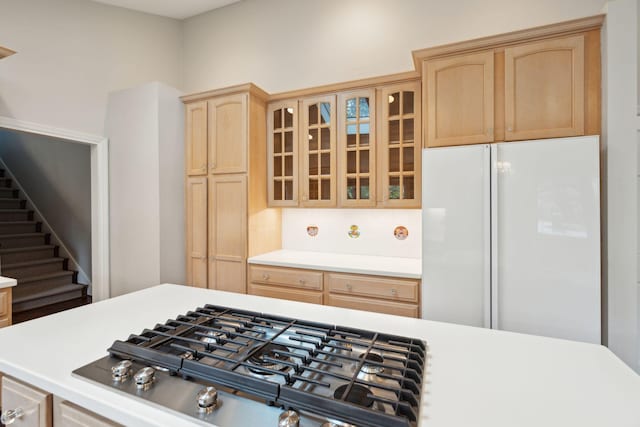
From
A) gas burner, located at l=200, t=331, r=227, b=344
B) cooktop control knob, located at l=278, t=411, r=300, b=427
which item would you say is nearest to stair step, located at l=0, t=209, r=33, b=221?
gas burner, located at l=200, t=331, r=227, b=344

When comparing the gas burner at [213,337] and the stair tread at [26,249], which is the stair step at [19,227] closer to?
the stair tread at [26,249]

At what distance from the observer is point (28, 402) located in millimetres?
845

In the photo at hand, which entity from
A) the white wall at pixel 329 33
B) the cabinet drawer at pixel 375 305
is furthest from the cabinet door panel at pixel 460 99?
the cabinet drawer at pixel 375 305

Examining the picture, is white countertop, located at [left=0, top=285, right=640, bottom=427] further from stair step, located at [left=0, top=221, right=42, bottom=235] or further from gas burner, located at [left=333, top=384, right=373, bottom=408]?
stair step, located at [left=0, top=221, right=42, bottom=235]

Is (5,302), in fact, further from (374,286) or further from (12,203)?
(12,203)

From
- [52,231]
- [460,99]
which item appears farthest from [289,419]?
[52,231]

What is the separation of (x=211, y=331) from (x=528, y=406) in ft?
2.79

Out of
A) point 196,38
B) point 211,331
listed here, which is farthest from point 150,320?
point 196,38

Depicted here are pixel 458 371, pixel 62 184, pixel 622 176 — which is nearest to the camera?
pixel 458 371

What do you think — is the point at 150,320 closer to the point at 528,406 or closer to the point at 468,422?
the point at 468,422

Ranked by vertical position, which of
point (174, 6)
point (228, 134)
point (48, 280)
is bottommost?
point (48, 280)

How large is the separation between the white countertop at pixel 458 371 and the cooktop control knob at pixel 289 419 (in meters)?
0.18

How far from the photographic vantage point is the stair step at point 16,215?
A: 4457 mm

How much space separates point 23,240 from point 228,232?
3.46 metres
